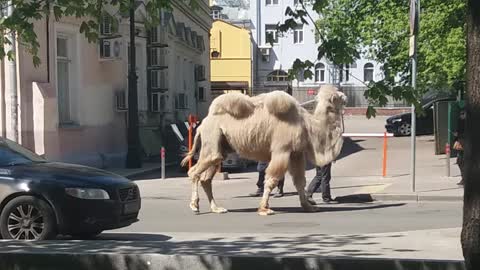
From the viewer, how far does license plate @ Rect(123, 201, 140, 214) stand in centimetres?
994

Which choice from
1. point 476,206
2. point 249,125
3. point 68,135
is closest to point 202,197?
point 249,125

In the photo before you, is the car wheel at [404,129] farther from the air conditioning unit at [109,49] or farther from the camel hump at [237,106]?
the camel hump at [237,106]

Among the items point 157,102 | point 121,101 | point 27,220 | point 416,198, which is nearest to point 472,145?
point 27,220

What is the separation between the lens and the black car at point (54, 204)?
30.9 ft

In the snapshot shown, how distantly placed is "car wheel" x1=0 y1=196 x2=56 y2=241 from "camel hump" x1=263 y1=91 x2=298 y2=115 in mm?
4430

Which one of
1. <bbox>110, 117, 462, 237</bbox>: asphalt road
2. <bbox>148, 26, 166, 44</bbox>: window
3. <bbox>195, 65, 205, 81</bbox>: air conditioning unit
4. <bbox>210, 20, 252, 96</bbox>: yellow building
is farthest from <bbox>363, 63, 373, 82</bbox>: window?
<bbox>110, 117, 462, 237</bbox>: asphalt road

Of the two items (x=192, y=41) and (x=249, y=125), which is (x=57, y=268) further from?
(x=192, y=41)

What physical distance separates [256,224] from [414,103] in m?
6.99

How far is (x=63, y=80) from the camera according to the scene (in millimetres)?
21859

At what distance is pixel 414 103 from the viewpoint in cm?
529

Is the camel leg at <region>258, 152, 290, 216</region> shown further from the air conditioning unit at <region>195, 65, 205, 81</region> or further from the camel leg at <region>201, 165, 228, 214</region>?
the air conditioning unit at <region>195, 65, 205, 81</region>

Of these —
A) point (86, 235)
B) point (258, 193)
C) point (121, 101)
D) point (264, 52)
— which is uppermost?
point (264, 52)

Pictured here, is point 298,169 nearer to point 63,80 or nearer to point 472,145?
point 472,145

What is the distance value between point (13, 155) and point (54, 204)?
4.70 feet
